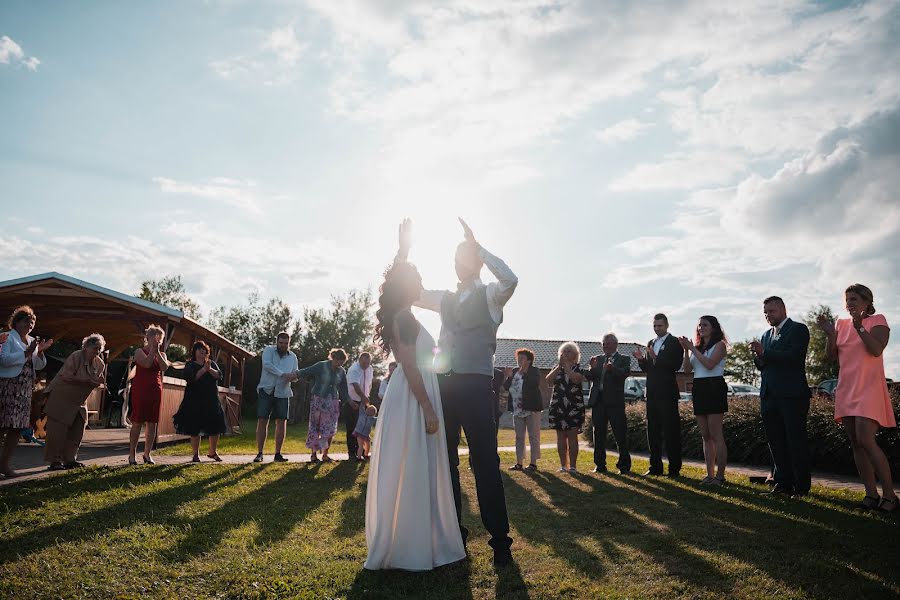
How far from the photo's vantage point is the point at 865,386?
6.02 m

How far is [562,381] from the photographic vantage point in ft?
32.0

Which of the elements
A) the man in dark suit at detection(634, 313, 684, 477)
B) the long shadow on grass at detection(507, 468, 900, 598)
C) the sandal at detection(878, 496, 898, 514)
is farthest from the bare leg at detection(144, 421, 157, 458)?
the sandal at detection(878, 496, 898, 514)

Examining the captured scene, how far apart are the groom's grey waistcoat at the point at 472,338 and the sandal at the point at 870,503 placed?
14.0 ft

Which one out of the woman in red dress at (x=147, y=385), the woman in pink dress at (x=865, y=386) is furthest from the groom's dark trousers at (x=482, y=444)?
the woman in red dress at (x=147, y=385)

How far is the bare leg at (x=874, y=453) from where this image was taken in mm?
5703

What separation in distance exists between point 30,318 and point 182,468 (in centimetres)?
286

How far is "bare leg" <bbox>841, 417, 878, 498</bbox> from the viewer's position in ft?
19.6

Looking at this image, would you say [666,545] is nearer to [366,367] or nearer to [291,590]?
[291,590]

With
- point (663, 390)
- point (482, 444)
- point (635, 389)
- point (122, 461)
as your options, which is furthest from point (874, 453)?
point (635, 389)

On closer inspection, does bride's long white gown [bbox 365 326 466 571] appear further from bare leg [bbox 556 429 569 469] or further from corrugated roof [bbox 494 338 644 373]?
corrugated roof [bbox 494 338 644 373]

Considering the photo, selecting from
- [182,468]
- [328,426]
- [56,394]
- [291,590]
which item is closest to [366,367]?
[328,426]

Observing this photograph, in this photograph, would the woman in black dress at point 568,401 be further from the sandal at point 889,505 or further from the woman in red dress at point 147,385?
the woman in red dress at point 147,385

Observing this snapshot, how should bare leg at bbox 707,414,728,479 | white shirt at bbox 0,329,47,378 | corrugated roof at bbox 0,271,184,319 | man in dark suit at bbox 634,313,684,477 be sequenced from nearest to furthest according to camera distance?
white shirt at bbox 0,329,47,378 → bare leg at bbox 707,414,728,479 → man in dark suit at bbox 634,313,684,477 → corrugated roof at bbox 0,271,184,319

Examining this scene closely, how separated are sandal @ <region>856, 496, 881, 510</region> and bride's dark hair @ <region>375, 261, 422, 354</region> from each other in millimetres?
4860
